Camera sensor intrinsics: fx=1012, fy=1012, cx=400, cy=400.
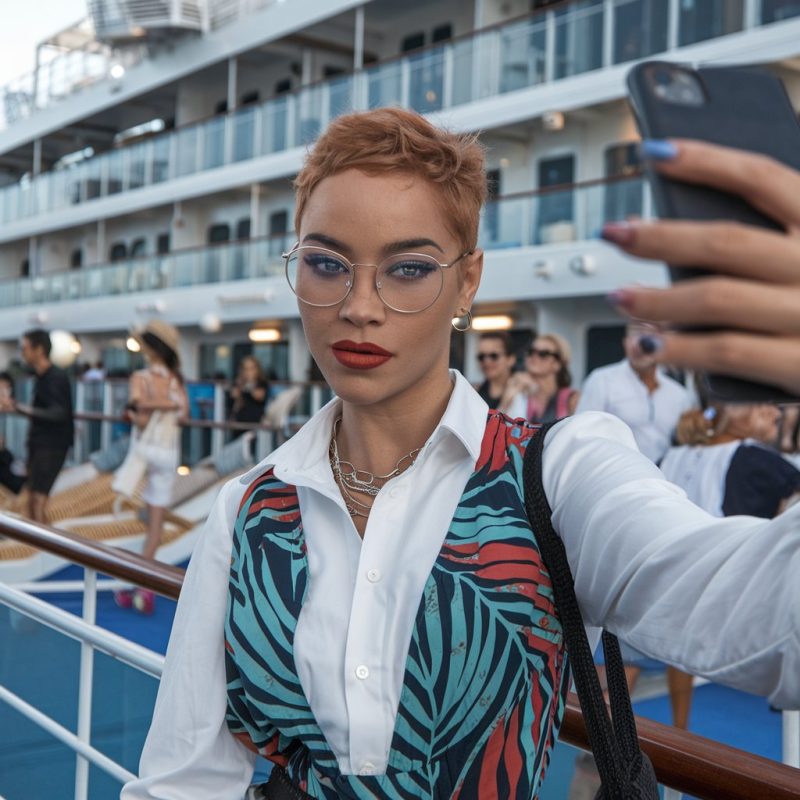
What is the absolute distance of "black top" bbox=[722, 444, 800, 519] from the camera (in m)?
3.82

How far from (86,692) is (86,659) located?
0.07 meters

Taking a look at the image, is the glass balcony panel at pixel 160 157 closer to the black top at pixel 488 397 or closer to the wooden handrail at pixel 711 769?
the black top at pixel 488 397

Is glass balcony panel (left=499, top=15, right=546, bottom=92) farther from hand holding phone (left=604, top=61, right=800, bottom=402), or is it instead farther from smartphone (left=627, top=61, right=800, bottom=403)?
hand holding phone (left=604, top=61, right=800, bottom=402)

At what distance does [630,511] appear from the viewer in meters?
1.01

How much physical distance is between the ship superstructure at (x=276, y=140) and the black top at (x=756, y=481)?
604cm

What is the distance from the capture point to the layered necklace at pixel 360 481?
4.33 ft

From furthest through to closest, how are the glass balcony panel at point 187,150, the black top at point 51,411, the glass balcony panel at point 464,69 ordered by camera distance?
the glass balcony panel at point 187,150 → the glass balcony panel at point 464,69 → the black top at point 51,411

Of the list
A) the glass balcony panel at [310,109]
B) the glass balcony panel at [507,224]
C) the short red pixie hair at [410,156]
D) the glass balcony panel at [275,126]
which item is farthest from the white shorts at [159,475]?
the glass balcony panel at [275,126]

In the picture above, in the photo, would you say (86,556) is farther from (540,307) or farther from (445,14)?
(445,14)

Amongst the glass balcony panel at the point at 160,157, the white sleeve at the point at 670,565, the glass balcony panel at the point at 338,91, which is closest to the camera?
the white sleeve at the point at 670,565

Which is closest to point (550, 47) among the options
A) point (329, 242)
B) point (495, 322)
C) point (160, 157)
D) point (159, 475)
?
point (495, 322)

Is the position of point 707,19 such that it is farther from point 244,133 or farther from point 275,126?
point 244,133

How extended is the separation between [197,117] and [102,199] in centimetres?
306

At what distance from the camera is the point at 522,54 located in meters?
14.3
